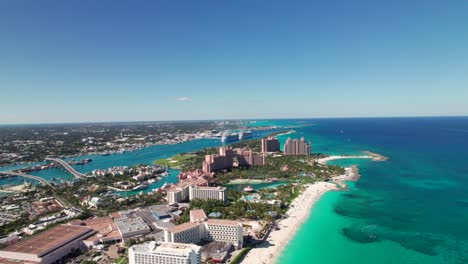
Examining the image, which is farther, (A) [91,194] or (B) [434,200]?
(A) [91,194]

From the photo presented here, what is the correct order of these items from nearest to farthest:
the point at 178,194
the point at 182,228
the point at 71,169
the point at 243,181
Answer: the point at 182,228 < the point at 178,194 < the point at 243,181 < the point at 71,169

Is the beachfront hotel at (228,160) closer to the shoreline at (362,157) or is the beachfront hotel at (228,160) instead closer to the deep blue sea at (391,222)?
the shoreline at (362,157)

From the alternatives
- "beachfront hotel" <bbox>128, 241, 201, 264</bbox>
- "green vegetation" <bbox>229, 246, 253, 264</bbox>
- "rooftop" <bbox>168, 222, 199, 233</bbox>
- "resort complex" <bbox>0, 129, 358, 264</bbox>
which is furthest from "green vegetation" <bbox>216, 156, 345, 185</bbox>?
"beachfront hotel" <bbox>128, 241, 201, 264</bbox>

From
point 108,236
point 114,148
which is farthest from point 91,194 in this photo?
point 114,148

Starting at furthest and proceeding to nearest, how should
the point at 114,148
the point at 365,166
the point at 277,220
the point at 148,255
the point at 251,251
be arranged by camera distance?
the point at 114,148
the point at 365,166
the point at 277,220
the point at 251,251
the point at 148,255

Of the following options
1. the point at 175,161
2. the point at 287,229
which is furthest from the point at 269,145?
the point at 287,229

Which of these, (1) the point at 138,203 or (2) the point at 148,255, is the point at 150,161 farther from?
(2) the point at 148,255

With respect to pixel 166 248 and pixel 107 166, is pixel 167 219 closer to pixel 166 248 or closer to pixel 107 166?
pixel 166 248
